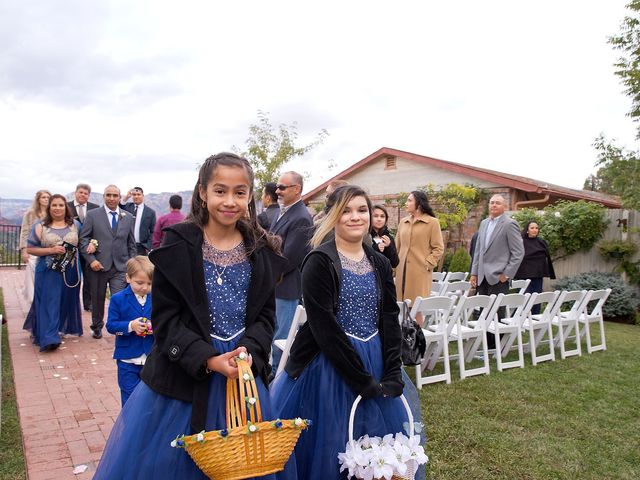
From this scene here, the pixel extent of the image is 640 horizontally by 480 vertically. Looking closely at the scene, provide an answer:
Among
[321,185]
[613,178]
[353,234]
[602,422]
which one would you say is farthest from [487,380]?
[321,185]

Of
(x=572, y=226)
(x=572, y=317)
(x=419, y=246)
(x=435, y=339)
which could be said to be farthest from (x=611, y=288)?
(x=435, y=339)

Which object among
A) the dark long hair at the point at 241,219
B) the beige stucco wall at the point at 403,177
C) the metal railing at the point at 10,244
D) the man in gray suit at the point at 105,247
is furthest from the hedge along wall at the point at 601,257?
the metal railing at the point at 10,244

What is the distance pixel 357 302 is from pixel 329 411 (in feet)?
1.83

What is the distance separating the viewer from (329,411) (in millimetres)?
2666

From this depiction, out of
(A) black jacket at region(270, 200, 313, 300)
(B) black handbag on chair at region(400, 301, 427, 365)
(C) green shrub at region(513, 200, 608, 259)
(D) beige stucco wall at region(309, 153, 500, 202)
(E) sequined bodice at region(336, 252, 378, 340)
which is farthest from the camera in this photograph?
(D) beige stucco wall at region(309, 153, 500, 202)

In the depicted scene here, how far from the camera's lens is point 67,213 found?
21.8ft

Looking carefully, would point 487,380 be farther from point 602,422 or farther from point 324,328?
point 324,328

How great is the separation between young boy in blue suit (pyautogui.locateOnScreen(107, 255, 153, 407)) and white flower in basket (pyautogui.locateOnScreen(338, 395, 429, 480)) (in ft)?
5.45

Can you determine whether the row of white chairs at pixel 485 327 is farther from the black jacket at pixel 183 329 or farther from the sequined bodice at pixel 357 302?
the black jacket at pixel 183 329

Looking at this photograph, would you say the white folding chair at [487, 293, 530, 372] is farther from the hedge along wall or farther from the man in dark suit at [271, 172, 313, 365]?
the hedge along wall

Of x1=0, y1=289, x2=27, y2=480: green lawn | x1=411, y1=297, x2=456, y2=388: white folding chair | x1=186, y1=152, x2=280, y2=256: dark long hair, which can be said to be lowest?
x1=0, y1=289, x2=27, y2=480: green lawn

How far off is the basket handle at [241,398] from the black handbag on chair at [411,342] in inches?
44.0

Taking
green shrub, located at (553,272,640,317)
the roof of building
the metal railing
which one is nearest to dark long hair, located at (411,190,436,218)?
green shrub, located at (553,272,640,317)

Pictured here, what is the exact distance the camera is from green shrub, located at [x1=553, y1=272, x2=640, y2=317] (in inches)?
417
